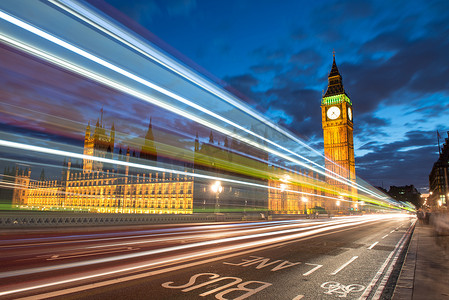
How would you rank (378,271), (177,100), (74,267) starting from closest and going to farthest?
1. (74,267)
2. (378,271)
3. (177,100)

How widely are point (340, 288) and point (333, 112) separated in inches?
4723

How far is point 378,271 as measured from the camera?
336 inches

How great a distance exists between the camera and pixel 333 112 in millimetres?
117875

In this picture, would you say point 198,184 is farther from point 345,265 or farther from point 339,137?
point 345,265

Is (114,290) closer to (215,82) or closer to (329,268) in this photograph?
(329,268)

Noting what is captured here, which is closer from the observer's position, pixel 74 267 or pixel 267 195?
pixel 74 267

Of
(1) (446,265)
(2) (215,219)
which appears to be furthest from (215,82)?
(2) (215,219)

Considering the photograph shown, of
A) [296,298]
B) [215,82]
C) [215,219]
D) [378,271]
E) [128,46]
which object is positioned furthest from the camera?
[215,219]

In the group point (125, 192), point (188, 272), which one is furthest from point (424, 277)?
point (125, 192)

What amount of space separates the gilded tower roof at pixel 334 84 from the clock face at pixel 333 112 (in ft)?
22.4

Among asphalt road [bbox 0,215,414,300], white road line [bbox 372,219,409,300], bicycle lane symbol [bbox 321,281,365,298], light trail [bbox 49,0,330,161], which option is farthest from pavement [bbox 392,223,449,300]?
light trail [bbox 49,0,330,161]

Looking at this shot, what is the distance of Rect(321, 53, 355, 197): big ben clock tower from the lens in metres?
112

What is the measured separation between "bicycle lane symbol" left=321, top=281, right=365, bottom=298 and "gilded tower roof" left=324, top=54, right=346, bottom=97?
124 meters

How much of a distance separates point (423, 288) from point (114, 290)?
6.34 m
